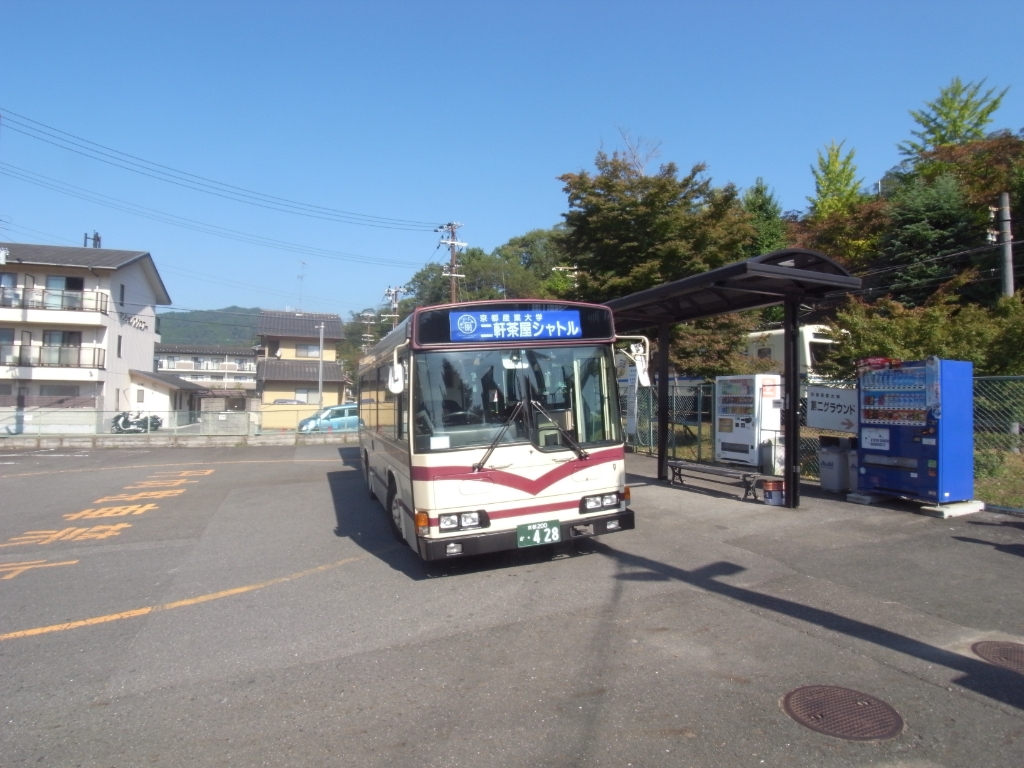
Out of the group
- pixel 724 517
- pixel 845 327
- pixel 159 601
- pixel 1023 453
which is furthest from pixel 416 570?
pixel 845 327

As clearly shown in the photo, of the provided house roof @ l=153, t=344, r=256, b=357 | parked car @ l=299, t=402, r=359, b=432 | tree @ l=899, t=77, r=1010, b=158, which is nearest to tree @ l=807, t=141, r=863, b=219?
tree @ l=899, t=77, r=1010, b=158

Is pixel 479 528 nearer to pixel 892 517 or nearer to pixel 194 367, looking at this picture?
pixel 892 517

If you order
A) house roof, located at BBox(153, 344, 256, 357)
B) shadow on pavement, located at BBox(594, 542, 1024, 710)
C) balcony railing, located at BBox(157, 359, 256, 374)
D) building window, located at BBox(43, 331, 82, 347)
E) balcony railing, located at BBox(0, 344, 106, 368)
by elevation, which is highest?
house roof, located at BBox(153, 344, 256, 357)

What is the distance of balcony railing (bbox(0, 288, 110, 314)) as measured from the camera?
3609cm

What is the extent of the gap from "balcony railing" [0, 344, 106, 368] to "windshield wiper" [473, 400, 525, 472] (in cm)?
3787

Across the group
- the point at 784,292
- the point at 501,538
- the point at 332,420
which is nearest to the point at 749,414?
the point at 784,292

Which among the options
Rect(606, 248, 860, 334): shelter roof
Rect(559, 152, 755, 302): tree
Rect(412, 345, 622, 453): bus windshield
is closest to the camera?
Rect(412, 345, 622, 453): bus windshield

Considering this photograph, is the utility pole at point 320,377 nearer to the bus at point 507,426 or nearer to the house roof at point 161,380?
the house roof at point 161,380

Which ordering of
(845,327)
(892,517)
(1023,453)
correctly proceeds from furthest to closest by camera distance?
(845,327), (1023,453), (892,517)

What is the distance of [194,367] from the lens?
89.8 metres

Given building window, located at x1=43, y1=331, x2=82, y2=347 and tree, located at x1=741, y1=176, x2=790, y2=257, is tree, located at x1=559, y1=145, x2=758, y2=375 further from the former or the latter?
building window, located at x1=43, y1=331, x2=82, y2=347

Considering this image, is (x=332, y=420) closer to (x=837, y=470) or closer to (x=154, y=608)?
(x=837, y=470)

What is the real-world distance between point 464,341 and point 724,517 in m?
5.04

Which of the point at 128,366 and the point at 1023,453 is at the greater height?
the point at 128,366
